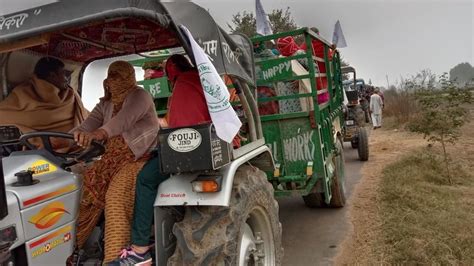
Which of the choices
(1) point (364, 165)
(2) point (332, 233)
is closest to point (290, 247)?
(2) point (332, 233)

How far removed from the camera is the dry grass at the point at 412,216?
13.8 feet

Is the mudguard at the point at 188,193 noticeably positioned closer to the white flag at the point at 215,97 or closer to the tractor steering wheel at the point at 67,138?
the white flag at the point at 215,97

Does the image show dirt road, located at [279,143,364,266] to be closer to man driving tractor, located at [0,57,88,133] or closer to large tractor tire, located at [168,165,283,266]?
large tractor tire, located at [168,165,283,266]

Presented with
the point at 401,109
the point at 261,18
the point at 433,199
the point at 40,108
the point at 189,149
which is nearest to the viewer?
the point at 189,149

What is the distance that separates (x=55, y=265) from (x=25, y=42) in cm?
123

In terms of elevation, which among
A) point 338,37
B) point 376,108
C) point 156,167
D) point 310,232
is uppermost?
point 338,37

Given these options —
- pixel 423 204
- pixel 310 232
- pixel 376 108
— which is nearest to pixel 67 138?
pixel 310 232

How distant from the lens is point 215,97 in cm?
232

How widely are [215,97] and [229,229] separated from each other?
31.6 inches

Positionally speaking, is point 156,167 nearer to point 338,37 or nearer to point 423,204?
point 423,204

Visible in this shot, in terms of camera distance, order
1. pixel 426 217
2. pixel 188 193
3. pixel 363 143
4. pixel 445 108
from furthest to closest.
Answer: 1. pixel 363 143
2. pixel 445 108
3. pixel 426 217
4. pixel 188 193

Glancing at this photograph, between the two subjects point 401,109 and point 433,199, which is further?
point 401,109

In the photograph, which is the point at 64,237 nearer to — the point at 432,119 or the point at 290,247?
the point at 290,247

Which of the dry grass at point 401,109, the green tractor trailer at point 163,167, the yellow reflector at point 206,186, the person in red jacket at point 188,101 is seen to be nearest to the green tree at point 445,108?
the green tractor trailer at point 163,167
